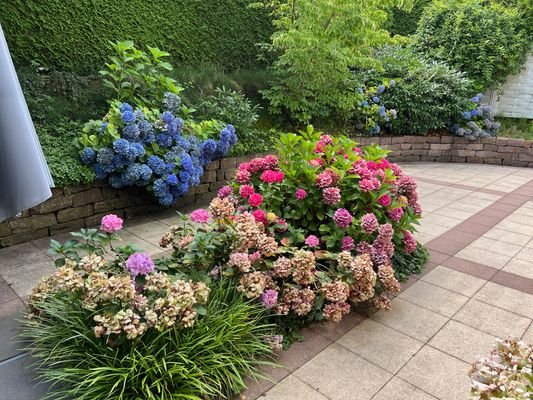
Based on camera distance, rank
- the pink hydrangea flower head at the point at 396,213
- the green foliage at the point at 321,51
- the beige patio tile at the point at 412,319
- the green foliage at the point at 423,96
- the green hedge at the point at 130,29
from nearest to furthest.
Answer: the beige patio tile at the point at 412,319 < the pink hydrangea flower head at the point at 396,213 < the green hedge at the point at 130,29 < the green foliage at the point at 321,51 < the green foliage at the point at 423,96

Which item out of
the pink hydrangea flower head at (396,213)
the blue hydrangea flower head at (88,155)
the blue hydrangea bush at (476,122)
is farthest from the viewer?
the blue hydrangea bush at (476,122)

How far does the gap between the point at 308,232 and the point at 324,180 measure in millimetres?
400

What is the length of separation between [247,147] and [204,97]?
0.94 m

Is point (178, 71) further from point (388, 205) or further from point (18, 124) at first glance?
point (18, 124)

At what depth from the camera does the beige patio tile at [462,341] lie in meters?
2.18

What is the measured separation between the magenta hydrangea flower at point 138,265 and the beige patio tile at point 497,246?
3064 mm

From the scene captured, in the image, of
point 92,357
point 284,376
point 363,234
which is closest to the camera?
point 92,357

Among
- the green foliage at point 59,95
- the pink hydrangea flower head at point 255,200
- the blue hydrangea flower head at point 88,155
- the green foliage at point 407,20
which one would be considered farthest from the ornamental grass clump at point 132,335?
the green foliage at point 407,20

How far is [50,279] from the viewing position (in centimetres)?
210

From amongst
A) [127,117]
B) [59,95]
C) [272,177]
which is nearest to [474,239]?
[272,177]

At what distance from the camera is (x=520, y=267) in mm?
3287

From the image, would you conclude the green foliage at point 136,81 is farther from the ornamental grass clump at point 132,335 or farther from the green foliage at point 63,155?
the ornamental grass clump at point 132,335

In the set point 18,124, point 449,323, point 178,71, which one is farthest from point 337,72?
point 18,124

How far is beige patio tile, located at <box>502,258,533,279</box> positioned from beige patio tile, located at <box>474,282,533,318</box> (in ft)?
1.19
